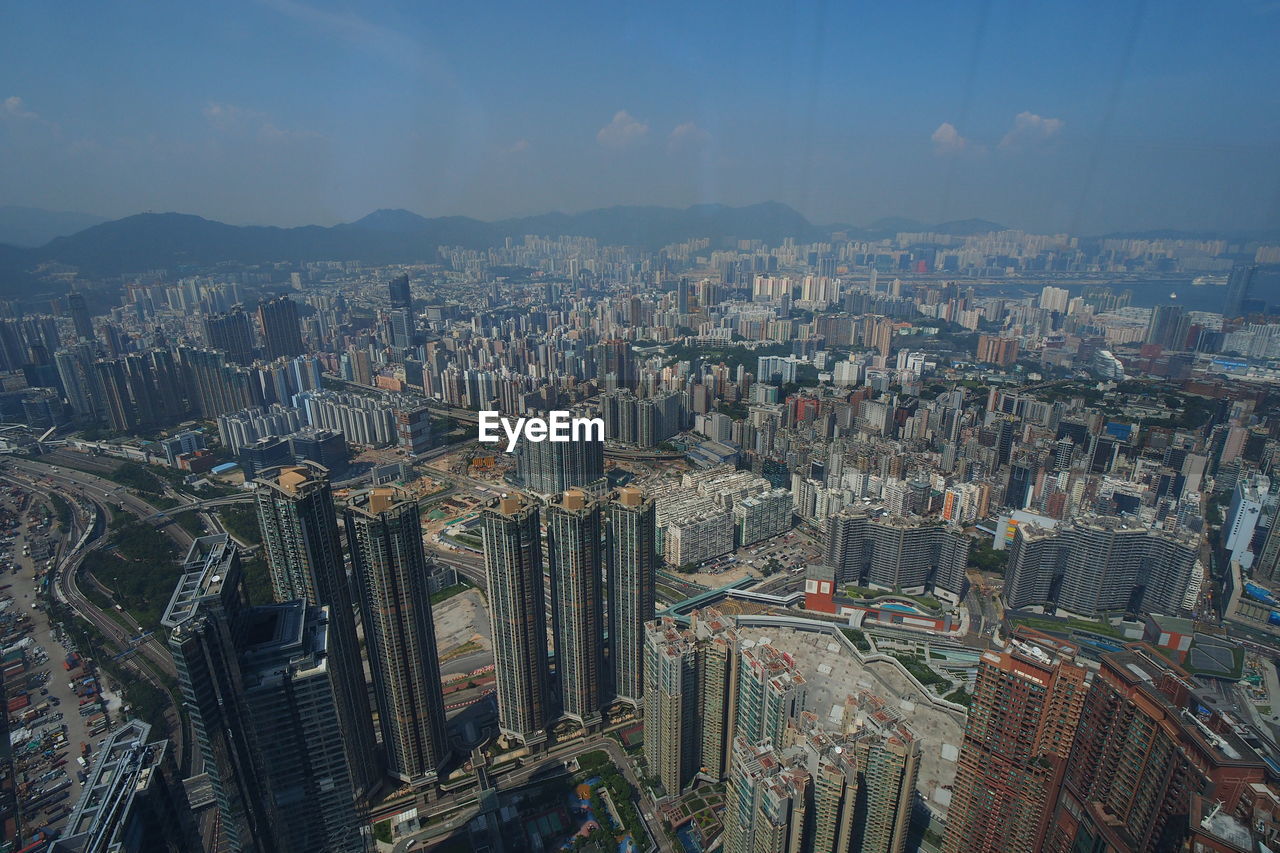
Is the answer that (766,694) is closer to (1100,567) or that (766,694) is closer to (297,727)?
(297,727)

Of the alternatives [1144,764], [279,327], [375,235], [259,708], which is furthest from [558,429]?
[279,327]

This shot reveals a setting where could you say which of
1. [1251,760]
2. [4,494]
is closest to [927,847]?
[1251,760]

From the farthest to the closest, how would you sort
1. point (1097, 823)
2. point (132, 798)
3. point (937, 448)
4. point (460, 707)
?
1. point (937, 448)
2. point (460, 707)
3. point (1097, 823)
4. point (132, 798)

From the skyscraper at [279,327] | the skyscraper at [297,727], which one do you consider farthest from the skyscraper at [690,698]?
the skyscraper at [279,327]

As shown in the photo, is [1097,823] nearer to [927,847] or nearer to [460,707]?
[927,847]

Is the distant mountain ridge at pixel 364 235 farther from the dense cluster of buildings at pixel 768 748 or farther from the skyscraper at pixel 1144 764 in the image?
the skyscraper at pixel 1144 764

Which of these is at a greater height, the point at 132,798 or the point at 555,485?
the point at 132,798

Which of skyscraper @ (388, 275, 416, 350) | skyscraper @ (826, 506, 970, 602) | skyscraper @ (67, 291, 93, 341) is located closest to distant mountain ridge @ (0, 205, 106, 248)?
skyscraper @ (67, 291, 93, 341)

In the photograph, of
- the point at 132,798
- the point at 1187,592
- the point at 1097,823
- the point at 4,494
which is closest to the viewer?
the point at 132,798
